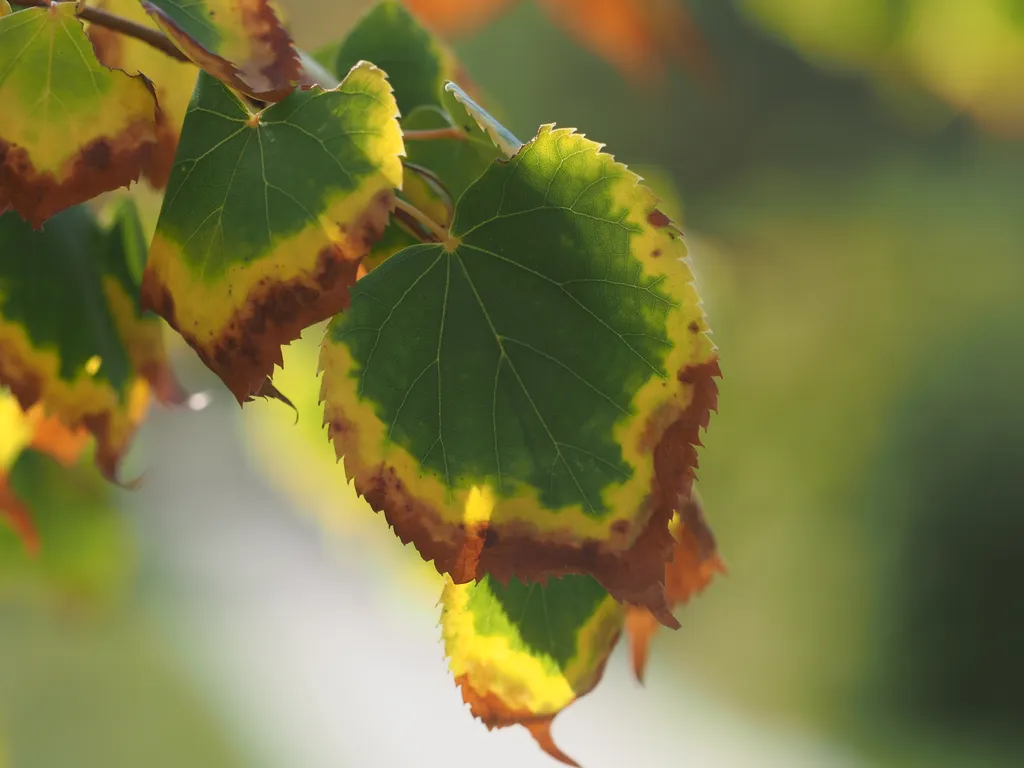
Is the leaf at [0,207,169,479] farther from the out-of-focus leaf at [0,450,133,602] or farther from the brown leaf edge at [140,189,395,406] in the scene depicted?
the out-of-focus leaf at [0,450,133,602]

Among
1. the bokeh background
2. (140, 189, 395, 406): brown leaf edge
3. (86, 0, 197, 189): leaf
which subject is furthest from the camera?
the bokeh background

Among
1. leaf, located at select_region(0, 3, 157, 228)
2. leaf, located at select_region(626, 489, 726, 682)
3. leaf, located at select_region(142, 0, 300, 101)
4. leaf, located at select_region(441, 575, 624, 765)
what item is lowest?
leaf, located at select_region(441, 575, 624, 765)

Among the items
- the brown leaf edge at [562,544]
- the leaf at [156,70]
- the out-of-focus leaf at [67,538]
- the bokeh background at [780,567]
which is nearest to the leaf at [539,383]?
the brown leaf edge at [562,544]

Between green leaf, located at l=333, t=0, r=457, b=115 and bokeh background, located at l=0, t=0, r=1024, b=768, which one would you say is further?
bokeh background, located at l=0, t=0, r=1024, b=768

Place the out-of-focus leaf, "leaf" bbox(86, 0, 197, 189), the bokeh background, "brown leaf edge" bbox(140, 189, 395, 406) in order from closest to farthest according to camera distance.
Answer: "brown leaf edge" bbox(140, 189, 395, 406) < "leaf" bbox(86, 0, 197, 189) < the out-of-focus leaf < the bokeh background

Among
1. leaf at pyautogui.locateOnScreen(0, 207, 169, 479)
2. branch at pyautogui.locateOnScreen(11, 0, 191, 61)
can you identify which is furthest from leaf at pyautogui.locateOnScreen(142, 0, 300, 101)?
leaf at pyautogui.locateOnScreen(0, 207, 169, 479)

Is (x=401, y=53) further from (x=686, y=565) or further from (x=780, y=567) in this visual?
(x=780, y=567)

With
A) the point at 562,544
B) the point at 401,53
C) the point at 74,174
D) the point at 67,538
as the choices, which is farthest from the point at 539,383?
the point at 67,538

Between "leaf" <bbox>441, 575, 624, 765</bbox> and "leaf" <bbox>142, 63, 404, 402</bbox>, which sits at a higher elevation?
"leaf" <bbox>142, 63, 404, 402</bbox>
